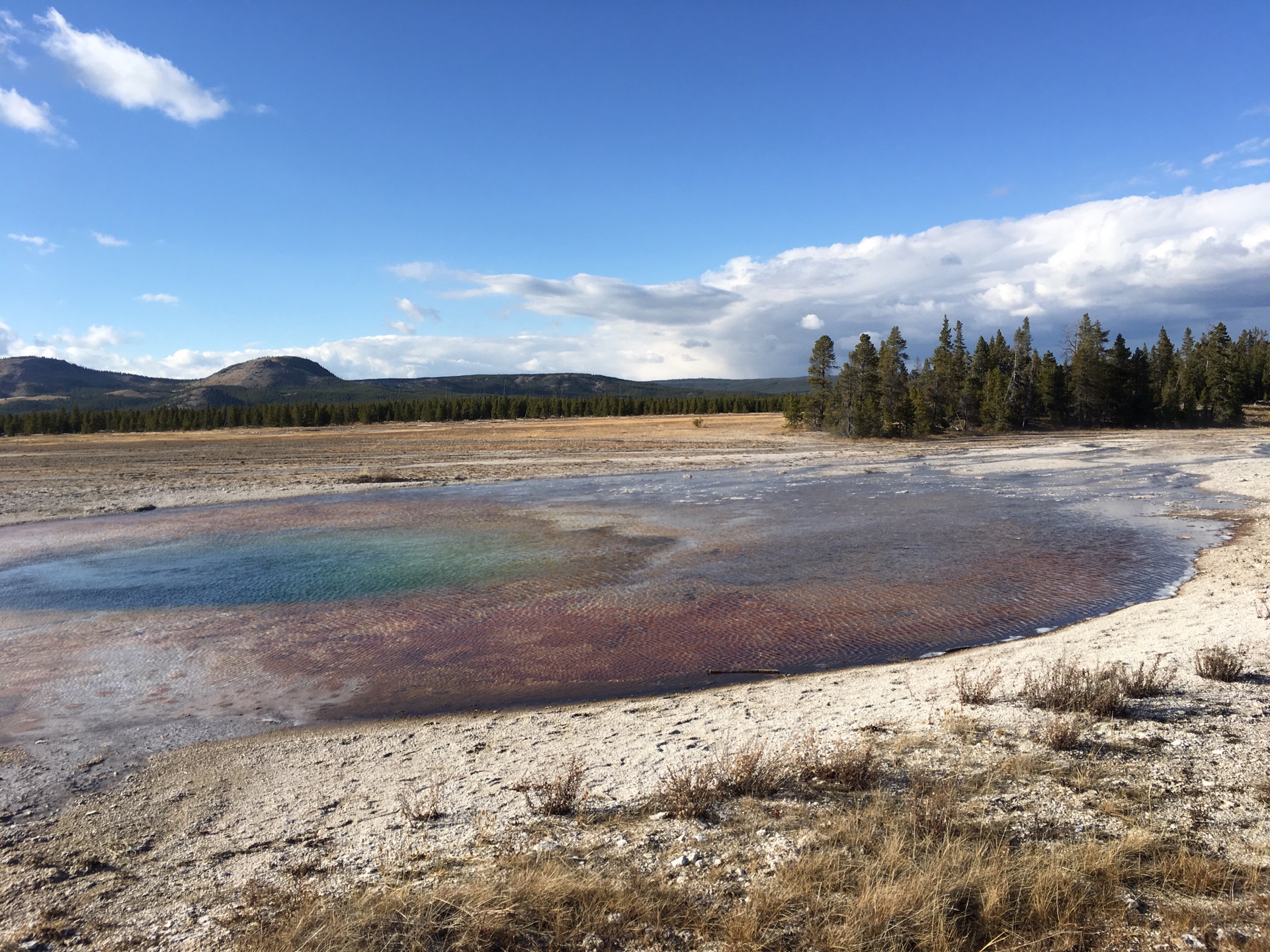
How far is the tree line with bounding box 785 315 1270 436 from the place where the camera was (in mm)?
68750

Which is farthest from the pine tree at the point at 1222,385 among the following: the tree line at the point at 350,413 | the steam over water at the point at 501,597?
the steam over water at the point at 501,597

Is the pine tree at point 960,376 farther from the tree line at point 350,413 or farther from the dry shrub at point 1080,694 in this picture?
the dry shrub at point 1080,694

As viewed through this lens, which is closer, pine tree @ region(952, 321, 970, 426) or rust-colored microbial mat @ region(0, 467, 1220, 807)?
rust-colored microbial mat @ region(0, 467, 1220, 807)

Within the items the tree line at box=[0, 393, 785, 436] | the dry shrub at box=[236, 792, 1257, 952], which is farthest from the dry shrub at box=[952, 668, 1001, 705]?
the tree line at box=[0, 393, 785, 436]

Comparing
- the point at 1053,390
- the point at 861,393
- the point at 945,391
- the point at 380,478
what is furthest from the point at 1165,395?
the point at 380,478

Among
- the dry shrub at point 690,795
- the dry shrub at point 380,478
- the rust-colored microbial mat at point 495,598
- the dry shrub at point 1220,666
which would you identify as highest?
the dry shrub at point 380,478

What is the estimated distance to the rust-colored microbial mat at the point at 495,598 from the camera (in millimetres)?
9797

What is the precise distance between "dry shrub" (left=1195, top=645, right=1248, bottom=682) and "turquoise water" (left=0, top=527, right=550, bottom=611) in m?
12.0

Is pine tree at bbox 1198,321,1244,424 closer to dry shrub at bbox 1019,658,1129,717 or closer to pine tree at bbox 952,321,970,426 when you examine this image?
pine tree at bbox 952,321,970,426

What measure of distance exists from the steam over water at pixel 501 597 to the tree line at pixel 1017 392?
142 ft

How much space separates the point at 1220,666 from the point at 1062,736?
2.98 m

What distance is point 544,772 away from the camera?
6.73m

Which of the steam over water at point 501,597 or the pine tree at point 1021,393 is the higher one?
the pine tree at point 1021,393

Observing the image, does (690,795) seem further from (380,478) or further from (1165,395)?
(1165,395)
